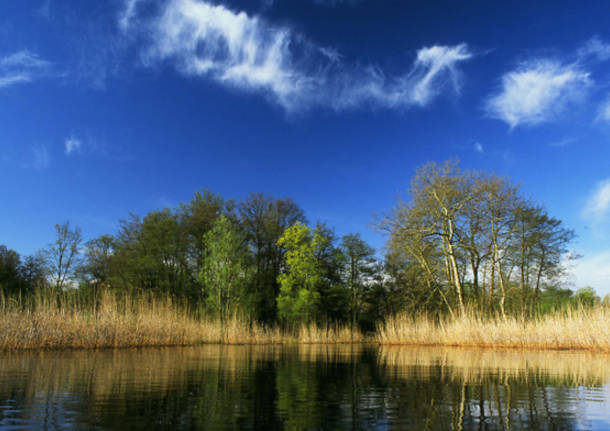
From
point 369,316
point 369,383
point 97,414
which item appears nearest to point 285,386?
point 369,383

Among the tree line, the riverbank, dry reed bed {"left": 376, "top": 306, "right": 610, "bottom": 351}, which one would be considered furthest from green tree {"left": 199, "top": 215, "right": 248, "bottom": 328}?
dry reed bed {"left": 376, "top": 306, "right": 610, "bottom": 351}

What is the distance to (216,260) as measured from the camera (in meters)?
33.2

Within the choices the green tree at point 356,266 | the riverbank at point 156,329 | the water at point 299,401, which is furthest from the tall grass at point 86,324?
the green tree at point 356,266

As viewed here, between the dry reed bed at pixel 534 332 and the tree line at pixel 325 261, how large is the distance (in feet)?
10.0

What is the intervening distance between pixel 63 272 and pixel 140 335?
88.9 feet

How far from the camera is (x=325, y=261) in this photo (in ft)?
147

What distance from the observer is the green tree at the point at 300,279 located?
3848cm

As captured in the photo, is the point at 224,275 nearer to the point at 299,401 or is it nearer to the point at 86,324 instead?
the point at 86,324

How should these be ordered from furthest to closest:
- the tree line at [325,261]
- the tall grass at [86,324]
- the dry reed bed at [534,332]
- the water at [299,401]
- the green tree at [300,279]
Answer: the green tree at [300,279]
the tree line at [325,261]
the dry reed bed at [534,332]
the tall grass at [86,324]
the water at [299,401]

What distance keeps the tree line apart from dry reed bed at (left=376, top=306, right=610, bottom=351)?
3059 millimetres

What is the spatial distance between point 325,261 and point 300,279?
5493 millimetres

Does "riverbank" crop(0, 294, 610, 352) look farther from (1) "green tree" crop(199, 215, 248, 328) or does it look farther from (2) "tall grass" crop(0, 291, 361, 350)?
(1) "green tree" crop(199, 215, 248, 328)

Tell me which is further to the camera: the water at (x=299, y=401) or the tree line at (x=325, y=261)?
the tree line at (x=325, y=261)

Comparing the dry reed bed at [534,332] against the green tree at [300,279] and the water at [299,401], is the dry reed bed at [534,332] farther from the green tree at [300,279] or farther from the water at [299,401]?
the green tree at [300,279]
